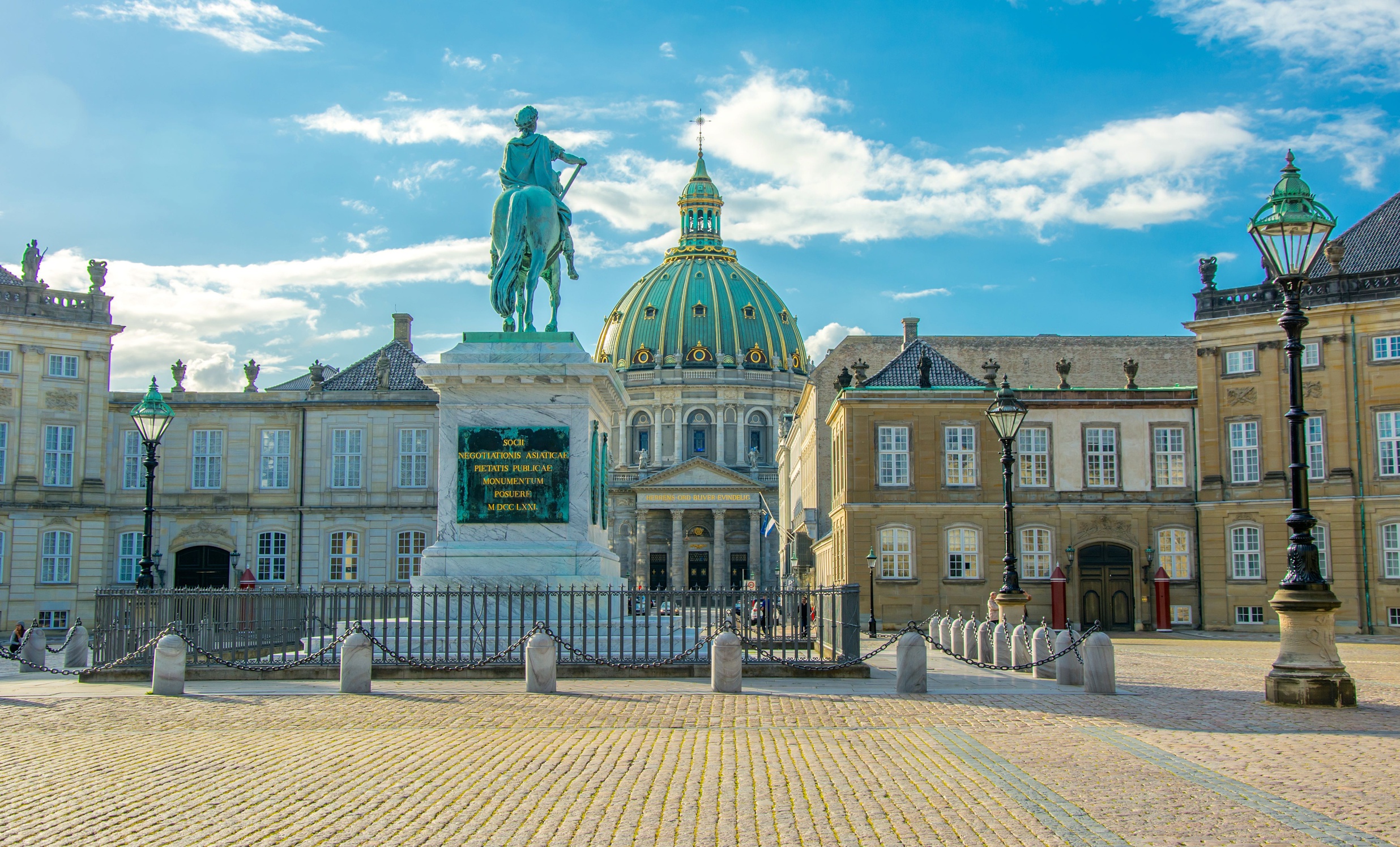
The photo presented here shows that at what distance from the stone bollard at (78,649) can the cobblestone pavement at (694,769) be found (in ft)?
21.9

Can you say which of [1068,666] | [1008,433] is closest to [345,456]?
[1008,433]

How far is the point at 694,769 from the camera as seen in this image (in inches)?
449

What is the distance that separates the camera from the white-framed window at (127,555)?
53031 millimetres

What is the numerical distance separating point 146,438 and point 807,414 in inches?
1962

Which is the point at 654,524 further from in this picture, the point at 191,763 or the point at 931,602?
the point at 191,763

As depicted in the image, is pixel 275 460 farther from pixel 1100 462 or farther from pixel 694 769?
pixel 694 769

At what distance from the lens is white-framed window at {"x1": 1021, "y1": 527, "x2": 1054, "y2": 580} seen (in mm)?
46906

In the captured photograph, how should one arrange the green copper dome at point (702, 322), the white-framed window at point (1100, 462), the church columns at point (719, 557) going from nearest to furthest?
the white-framed window at point (1100, 462) < the church columns at point (719, 557) < the green copper dome at point (702, 322)

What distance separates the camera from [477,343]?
22625 mm

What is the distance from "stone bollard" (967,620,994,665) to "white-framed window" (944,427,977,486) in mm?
22091

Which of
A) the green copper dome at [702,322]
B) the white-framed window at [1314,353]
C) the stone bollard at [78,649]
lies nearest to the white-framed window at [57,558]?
the stone bollard at [78,649]

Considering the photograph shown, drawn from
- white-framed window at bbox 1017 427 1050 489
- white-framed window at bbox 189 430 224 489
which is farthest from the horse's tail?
white-framed window at bbox 189 430 224 489

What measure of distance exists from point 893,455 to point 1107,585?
8835 mm

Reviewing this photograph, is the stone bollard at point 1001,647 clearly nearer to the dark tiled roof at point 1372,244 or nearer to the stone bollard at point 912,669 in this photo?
the stone bollard at point 912,669
